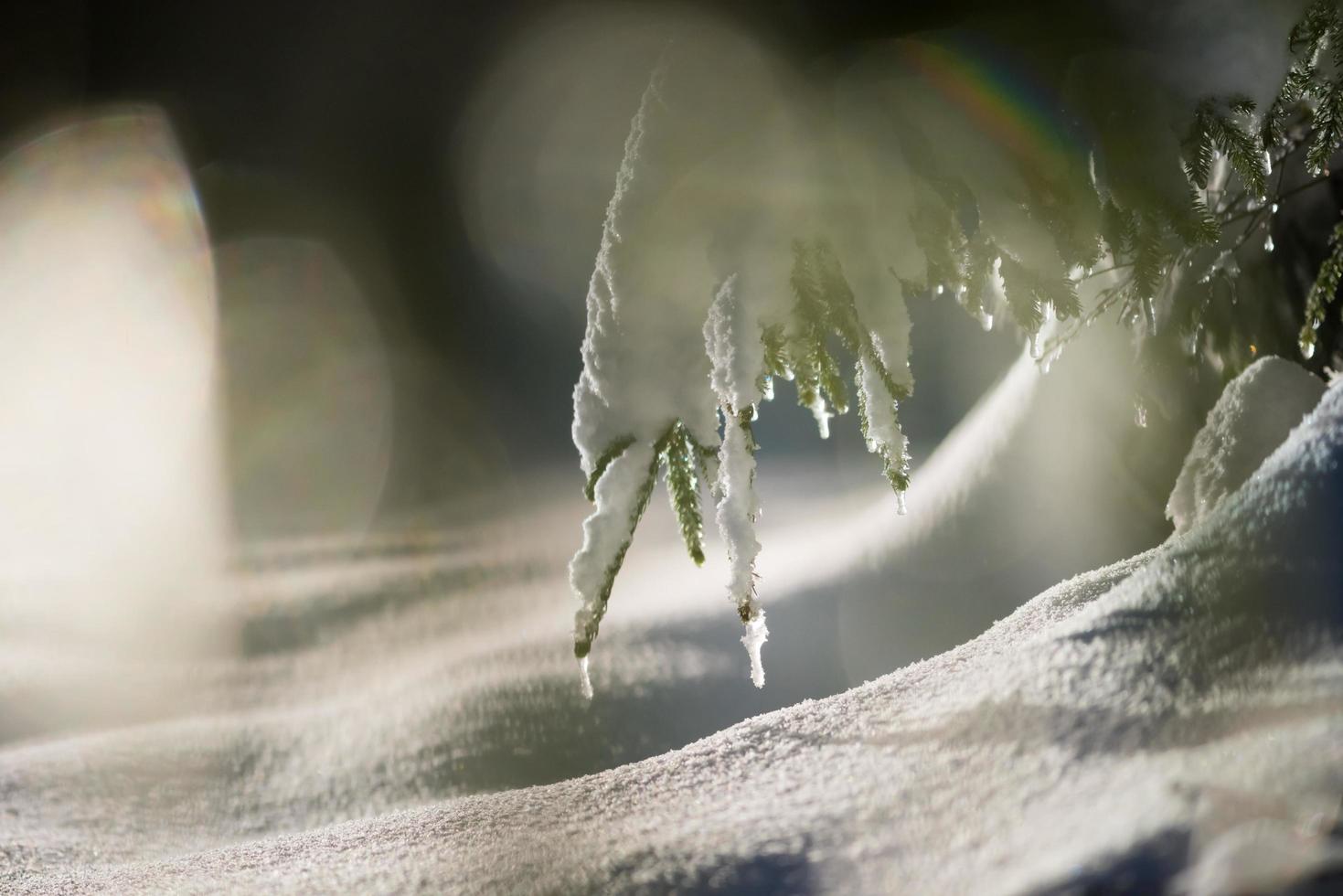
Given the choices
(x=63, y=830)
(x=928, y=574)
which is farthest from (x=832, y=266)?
(x=63, y=830)

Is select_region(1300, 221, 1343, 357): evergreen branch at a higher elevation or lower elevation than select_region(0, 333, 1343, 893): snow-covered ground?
higher

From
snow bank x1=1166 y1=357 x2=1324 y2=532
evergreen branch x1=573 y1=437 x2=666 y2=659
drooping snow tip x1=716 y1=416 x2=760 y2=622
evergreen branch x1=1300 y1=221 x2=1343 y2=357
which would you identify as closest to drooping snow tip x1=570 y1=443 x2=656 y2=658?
evergreen branch x1=573 y1=437 x2=666 y2=659

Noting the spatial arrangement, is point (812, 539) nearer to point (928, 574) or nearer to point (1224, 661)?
point (928, 574)

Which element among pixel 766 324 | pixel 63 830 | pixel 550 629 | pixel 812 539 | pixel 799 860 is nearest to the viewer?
pixel 799 860

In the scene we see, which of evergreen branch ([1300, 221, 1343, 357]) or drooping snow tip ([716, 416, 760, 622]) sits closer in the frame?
drooping snow tip ([716, 416, 760, 622])

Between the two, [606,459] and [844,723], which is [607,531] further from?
[844,723]

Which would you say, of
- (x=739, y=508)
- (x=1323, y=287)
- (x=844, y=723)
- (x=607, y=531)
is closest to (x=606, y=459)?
(x=607, y=531)

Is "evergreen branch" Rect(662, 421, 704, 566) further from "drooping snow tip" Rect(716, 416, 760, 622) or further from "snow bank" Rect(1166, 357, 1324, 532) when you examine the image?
"snow bank" Rect(1166, 357, 1324, 532)

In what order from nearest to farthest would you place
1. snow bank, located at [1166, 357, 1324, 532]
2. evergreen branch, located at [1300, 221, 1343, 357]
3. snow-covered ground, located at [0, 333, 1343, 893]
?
snow-covered ground, located at [0, 333, 1343, 893] < evergreen branch, located at [1300, 221, 1343, 357] < snow bank, located at [1166, 357, 1324, 532]

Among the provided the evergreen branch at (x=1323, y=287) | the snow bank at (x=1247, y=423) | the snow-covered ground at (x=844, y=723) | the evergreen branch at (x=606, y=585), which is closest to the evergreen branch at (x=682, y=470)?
the evergreen branch at (x=606, y=585)
